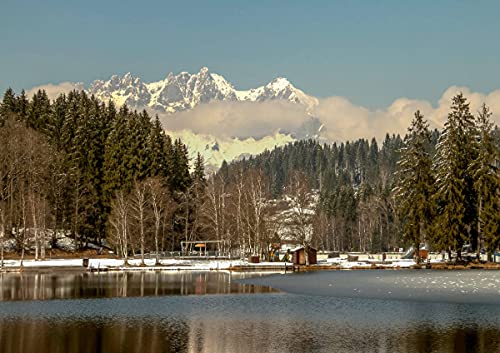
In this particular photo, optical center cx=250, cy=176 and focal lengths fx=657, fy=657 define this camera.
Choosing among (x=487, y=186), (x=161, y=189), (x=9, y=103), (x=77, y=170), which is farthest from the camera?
(x=9, y=103)

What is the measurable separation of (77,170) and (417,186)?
5413 cm

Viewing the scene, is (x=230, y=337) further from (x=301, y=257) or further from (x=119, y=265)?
(x=301, y=257)

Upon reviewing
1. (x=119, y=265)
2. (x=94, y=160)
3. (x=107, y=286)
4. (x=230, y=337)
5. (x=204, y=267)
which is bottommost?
(x=230, y=337)

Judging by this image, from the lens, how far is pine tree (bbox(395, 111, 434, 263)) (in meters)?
83.2

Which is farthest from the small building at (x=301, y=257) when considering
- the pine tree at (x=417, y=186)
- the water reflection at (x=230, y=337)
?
the water reflection at (x=230, y=337)

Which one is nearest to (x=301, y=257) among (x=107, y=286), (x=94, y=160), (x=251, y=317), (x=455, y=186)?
(x=455, y=186)

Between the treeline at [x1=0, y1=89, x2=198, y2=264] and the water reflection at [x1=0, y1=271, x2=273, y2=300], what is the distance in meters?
22.5

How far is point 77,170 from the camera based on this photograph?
348 ft

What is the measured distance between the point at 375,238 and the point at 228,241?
6657 cm

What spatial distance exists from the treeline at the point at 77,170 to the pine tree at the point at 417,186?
111ft

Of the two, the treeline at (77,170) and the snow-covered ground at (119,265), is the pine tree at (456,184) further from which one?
the treeline at (77,170)

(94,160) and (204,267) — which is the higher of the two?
(94,160)

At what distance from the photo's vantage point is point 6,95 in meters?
130

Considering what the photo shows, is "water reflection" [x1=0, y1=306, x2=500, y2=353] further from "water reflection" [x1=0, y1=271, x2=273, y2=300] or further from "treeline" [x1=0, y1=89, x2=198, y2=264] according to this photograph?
"treeline" [x1=0, y1=89, x2=198, y2=264]
